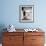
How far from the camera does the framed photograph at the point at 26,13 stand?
4188 millimetres

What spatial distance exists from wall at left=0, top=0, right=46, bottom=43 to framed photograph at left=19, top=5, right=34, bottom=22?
0.10 meters

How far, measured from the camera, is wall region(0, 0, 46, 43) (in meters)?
4.20

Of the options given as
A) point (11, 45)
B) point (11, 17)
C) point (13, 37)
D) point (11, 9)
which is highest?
point (11, 9)

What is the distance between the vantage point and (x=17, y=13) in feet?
13.9

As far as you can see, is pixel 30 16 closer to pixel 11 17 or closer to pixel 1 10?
pixel 11 17

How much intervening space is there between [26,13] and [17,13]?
0.97ft

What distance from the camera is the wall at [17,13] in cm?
420

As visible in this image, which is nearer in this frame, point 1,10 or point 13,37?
point 13,37

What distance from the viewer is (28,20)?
4219 millimetres

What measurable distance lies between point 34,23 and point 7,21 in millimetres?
895

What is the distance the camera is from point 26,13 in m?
4.21

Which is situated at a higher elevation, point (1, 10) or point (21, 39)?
point (1, 10)

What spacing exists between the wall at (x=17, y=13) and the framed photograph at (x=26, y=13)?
0.10m

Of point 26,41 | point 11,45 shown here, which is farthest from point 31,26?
point 11,45
